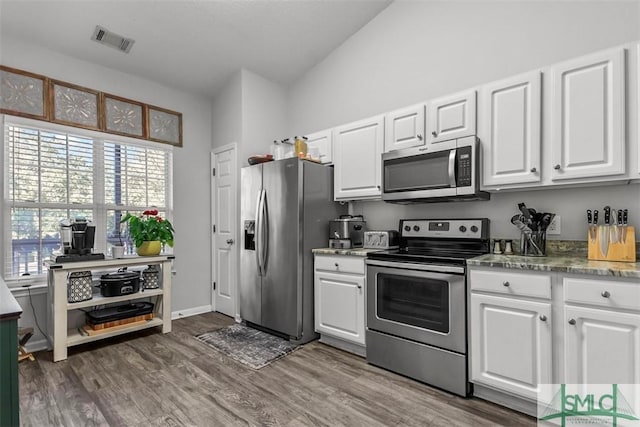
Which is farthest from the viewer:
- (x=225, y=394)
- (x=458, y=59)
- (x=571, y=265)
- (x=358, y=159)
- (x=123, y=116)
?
(x=123, y=116)

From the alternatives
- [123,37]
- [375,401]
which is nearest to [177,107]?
[123,37]

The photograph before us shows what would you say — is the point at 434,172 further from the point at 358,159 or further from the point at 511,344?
the point at 511,344

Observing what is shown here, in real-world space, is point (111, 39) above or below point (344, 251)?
above

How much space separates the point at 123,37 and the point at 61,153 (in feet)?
4.19

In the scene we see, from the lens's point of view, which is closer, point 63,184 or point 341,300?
point 341,300

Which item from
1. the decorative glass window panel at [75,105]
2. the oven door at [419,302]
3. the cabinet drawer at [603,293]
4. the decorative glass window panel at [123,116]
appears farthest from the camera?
the decorative glass window panel at [123,116]

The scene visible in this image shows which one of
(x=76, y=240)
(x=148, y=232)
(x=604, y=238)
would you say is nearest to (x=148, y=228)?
(x=148, y=232)

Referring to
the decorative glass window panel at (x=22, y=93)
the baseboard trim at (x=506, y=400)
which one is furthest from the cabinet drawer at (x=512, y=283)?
the decorative glass window panel at (x=22, y=93)

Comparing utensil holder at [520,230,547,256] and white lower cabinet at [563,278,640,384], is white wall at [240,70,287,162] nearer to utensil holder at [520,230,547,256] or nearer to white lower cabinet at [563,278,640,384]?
utensil holder at [520,230,547,256]

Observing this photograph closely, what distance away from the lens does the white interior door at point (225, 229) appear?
395 centimetres

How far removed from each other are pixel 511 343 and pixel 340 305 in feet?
4.43

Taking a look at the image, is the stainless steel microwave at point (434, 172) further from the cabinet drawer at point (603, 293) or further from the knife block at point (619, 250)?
the cabinet drawer at point (603, 293)

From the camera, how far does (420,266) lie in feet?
7.52

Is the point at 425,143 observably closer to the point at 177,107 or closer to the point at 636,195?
the point at 636,195
